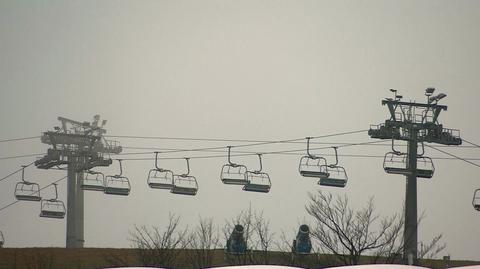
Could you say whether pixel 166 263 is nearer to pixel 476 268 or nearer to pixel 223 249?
pixel 223 249

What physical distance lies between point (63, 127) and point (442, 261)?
22.9 m

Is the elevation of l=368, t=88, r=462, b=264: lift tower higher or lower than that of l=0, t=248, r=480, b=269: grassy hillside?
higher

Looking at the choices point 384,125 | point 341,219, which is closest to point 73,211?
point 341,219

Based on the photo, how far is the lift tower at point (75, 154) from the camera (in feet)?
187

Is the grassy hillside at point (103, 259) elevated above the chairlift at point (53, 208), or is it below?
below

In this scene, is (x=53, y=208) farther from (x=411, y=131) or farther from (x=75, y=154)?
(x=411, y=131)

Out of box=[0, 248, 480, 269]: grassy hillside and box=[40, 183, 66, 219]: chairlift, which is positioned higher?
box=[40, 183, 66, 219]: chairlift

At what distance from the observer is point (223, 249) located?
5403 centimetres

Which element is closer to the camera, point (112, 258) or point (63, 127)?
point (112, 258)

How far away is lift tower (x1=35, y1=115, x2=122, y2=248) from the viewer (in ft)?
187

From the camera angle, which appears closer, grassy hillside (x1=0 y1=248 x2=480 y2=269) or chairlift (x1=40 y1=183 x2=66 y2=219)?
grassy hillside (x1=0 y1=248 x2=480 y2=269)

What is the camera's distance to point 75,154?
58.3m

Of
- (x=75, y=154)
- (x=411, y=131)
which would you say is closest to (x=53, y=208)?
(x=75, y=154)

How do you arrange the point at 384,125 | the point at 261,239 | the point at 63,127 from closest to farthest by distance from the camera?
the point at 384,125 → the point at 261,239 → the point at 63,127
